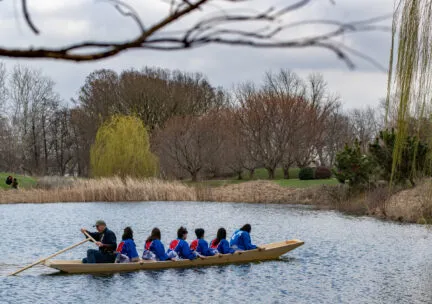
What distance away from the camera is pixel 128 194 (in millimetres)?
33969

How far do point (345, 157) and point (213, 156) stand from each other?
18393 mm

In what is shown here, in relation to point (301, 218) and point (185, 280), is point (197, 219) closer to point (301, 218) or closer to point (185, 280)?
point (301, 218)

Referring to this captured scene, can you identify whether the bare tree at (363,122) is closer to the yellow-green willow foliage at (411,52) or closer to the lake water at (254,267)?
the lake water at (254,267)

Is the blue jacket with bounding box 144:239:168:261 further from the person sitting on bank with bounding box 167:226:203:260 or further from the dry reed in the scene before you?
the dry reed

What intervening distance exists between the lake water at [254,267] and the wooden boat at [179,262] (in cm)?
17

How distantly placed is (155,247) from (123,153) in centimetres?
2344

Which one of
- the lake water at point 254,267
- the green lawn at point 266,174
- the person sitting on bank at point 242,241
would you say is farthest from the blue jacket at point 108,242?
the green lawn at point 266,174

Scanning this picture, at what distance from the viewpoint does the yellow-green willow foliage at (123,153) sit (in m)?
38.1

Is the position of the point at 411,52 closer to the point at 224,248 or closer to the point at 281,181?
the point at 224,248

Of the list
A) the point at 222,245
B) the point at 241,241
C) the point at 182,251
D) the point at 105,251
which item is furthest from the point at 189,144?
the point at 105,251

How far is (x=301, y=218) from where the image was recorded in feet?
90.7

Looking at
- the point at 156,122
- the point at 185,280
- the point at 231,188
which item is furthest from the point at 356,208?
the point at 156,122

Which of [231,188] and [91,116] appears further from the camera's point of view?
[91,116]

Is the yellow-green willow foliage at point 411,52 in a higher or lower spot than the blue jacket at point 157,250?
higher
